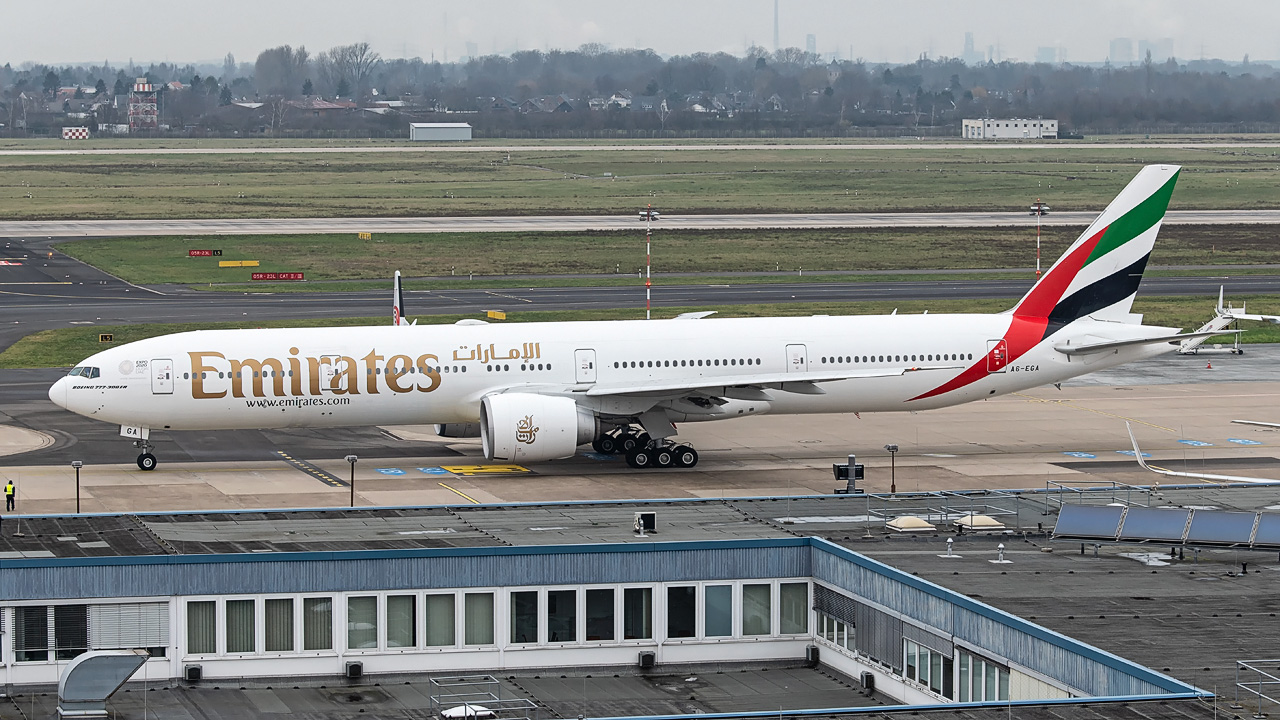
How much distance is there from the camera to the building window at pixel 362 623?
109ft

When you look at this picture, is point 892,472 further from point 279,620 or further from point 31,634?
point 31,634

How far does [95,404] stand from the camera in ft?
177

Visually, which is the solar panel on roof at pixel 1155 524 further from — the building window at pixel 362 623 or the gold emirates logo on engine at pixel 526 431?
the gold emirates logo on engine at pixel 526 431

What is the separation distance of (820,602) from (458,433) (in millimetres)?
24884

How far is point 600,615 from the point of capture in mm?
34281

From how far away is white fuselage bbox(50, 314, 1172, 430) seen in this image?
5372 centimetres

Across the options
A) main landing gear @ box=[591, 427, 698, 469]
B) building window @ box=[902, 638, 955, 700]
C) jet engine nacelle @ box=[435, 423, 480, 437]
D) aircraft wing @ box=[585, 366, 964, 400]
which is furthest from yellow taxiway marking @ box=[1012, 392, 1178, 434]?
building window @ box=[902, 638, 955, 700]

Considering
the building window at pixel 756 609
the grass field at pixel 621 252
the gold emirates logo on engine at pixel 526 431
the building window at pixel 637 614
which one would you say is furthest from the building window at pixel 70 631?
the grass field at pixel 621 252

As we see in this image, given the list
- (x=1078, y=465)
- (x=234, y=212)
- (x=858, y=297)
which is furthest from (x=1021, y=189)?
(x=1078, y=465)

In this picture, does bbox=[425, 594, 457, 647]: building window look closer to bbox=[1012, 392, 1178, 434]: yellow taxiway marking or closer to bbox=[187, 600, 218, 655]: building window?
bbox=[187, 600, 218, 655]: building window

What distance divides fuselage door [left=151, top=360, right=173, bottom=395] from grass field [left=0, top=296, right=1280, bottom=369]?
24421 millimetres

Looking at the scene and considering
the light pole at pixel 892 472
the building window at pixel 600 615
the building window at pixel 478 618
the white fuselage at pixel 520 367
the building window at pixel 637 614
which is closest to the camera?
the building window at pixel 478 618

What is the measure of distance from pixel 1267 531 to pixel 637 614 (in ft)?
44.2

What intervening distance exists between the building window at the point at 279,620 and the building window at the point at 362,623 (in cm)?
109
